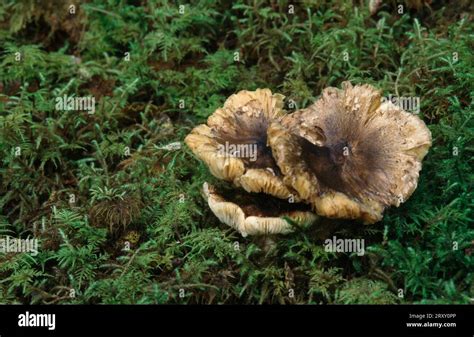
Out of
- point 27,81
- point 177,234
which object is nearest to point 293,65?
point 177,234

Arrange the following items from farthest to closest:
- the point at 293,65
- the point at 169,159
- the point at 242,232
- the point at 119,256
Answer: the point at 293,65 < the point at 169,159 < the point at 119,256 < the point at 242,232

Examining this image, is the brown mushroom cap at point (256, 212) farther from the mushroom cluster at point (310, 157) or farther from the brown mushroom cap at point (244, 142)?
the brown mushroom cap at point (244, 142)

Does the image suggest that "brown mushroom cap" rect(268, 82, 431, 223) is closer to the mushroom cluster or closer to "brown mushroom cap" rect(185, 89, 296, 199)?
the mushroom cluster

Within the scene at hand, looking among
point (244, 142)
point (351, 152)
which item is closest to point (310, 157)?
point (351, 152)

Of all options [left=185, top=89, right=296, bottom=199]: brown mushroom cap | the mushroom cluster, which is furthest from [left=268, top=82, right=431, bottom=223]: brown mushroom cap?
[left=185, top=89, right=296, bottom=199]: brown mushroom cap

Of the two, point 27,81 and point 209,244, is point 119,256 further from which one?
point 27,81

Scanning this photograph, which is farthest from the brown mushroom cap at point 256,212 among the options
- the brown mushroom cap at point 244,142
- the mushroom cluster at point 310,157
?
the brown mushroom cap at point 244,142

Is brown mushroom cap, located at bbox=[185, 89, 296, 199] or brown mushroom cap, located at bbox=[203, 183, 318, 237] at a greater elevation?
brown mushroom cap, located at bbox=[185, 89, 296, 199]

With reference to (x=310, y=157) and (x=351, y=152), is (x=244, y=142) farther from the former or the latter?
(x=351, y=152)
